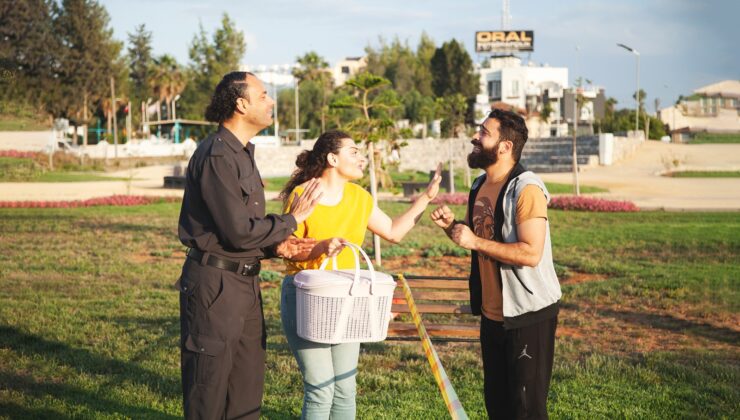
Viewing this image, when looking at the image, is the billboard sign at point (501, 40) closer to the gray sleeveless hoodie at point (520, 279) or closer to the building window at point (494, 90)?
the building window at point (494, 90)

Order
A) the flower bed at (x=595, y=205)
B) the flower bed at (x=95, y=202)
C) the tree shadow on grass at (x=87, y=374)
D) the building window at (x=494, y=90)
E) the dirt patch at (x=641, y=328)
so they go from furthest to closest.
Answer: the building window at (x=494, y=90) < the flower bed at (x=95, y=202) < the flower bed at (x=595, y=205) < the dirt patch at (x=641, y=328) < the tree shadow on grass at (x=87, y=374)

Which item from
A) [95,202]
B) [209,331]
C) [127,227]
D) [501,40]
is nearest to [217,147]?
[209,331]

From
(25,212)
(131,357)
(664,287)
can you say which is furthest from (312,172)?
(25,212)

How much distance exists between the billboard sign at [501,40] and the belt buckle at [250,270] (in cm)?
10797

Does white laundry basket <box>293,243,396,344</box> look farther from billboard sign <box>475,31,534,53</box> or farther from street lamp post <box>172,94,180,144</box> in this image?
billboard sign <box>475,31,534,53</box>

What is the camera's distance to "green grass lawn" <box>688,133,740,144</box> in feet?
203

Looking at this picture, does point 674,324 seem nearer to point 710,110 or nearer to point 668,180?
A: point 668,180

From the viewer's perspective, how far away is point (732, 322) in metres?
9.95

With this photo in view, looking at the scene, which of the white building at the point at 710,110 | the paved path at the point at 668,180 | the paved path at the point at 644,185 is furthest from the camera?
the white building at the point at 710,110

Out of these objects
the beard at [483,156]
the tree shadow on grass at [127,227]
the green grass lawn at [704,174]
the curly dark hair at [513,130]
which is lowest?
the tree shadow on grass at [127,227]

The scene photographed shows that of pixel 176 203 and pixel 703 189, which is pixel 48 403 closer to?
pixel 176 203

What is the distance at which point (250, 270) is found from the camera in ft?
14.1

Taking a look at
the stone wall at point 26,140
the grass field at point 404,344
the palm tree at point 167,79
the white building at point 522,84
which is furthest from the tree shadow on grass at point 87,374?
the palm tree at point 167,79

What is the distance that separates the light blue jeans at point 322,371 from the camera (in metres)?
4.52
